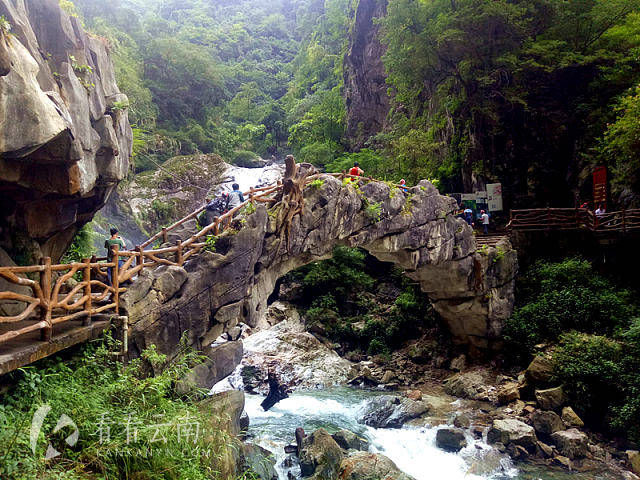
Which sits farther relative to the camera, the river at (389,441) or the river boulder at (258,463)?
the river at (389,441)

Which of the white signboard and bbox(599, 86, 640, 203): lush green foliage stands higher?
bbox(599, 86, 640, 203): lush green foliage

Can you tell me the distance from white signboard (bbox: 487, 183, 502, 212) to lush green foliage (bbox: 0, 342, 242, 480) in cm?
1521

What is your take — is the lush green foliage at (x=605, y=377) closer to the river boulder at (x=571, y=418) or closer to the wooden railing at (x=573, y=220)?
the river boulder at (x=571, y=418)

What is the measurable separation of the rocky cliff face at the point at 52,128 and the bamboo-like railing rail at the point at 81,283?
1237mm

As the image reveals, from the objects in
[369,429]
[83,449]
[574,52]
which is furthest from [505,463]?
[574,52]

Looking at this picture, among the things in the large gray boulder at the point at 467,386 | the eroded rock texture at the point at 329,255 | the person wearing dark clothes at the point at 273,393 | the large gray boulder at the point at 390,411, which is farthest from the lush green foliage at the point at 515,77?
the person wearing dark clothes at the point at 273,393

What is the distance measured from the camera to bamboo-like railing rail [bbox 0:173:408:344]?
17.4ft

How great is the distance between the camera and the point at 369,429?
12016 mm

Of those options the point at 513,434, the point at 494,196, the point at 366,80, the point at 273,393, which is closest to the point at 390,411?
→ the point at 513,434

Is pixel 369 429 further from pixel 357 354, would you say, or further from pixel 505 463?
pixel 357 354

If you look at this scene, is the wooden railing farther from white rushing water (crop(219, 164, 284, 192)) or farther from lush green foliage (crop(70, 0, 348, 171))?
white rushing water (crop(219, 164, 284, 192))

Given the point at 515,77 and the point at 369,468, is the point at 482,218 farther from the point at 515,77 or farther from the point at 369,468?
the point at 369,468

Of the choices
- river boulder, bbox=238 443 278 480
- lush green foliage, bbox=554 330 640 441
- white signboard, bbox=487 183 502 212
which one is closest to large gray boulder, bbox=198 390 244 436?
river boulder, bbox=238 443 278 480

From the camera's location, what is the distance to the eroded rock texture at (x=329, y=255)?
8.36 meters
